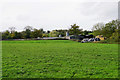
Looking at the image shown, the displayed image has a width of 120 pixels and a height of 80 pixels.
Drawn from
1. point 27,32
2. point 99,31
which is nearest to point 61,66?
point 99,31

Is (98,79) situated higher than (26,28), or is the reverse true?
(26,28)

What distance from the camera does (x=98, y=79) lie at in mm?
4258

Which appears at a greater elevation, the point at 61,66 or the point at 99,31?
the point at 99,31

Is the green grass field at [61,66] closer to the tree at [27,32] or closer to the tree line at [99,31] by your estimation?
the tree line at [99,31]

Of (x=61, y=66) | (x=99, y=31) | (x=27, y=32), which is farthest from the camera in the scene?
(x=27, y=32)

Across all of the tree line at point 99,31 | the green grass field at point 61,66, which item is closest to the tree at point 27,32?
the tree line at point 99,31

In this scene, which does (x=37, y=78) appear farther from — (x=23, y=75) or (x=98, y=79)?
(x=98, y=79)

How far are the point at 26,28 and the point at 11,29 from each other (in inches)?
514

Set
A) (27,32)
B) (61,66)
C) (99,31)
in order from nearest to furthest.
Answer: (61,66)
(99,31)
(27,32)

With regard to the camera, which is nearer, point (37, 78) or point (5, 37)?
point (37, 78)

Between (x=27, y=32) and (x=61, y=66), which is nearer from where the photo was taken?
(x=61, y=66)

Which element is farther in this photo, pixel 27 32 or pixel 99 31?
pixel 27 32

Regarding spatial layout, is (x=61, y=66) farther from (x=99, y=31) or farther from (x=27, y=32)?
(x=27, y=32)

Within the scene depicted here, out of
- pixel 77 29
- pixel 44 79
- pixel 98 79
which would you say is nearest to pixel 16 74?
pixel 44 79
